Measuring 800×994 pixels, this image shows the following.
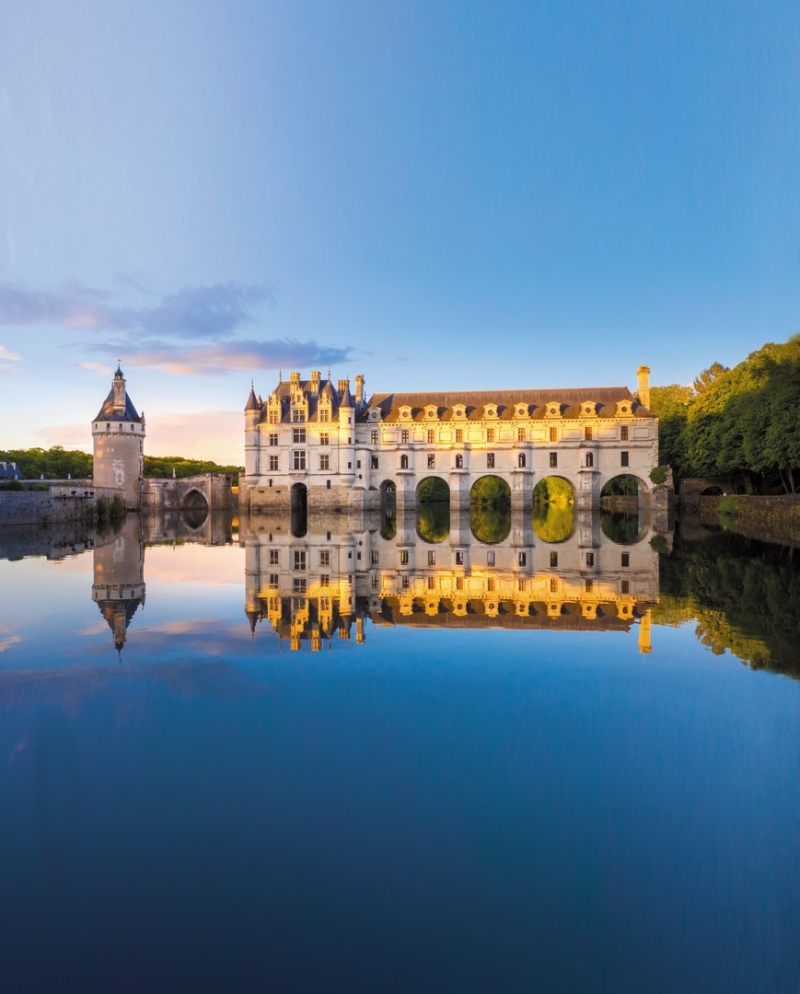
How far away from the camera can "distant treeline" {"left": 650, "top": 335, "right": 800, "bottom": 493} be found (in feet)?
133

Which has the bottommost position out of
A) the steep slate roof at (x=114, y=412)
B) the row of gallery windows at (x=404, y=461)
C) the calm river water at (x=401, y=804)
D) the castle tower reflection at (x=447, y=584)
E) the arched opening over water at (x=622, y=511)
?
the calm river water at (x=401, y=804)

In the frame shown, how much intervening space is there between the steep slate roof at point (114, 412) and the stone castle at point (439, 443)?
10753 mm

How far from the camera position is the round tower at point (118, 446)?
61531 millimetres

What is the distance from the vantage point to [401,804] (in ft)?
20.5

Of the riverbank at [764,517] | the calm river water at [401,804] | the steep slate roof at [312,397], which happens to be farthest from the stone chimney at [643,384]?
the calm river water at [401,804]

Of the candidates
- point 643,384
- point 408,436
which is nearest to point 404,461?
point 408,436

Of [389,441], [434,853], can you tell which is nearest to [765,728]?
[434,853]

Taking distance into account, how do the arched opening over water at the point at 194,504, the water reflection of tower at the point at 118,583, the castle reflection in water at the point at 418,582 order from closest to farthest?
the castle reflection in water at the point at 418,582
the water reflection of tower at the point at 118,583
the arched opening over water at the point at 194,504

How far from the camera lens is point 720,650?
37.4 ft

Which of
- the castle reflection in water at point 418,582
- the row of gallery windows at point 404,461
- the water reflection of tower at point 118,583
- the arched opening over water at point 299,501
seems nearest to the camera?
the castle reflection in water at point 418,582

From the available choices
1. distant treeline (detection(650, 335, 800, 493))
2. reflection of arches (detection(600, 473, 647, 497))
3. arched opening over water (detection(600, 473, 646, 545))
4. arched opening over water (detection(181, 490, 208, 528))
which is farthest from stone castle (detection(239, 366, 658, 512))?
reflection of arches (detection(600, 473, 647, 497))

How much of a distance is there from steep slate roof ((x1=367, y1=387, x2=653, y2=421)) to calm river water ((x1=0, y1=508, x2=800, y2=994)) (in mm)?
46026

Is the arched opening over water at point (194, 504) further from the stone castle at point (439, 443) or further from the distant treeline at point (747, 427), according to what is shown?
the distant treeline at point (747, 427)

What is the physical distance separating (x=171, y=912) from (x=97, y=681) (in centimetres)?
557
